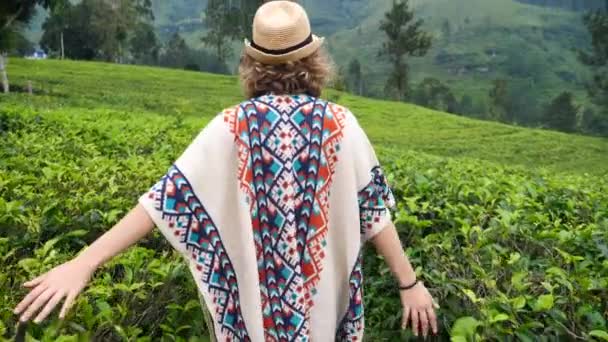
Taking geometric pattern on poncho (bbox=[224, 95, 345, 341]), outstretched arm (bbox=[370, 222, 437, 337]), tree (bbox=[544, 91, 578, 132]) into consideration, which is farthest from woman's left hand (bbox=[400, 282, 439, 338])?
tree (bbox=[544, 91, 578, 132])

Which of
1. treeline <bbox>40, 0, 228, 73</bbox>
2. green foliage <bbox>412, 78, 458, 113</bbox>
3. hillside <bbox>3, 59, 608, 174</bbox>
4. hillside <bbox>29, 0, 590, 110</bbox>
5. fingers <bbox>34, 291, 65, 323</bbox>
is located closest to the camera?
fingers <bbox>34, 291, 65, 323</bbox>

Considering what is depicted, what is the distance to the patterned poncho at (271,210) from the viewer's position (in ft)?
6.76

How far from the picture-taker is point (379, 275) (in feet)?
9.37

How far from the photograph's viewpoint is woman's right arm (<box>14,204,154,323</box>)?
183 centimetres

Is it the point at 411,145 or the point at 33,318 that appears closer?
the point at 33,318

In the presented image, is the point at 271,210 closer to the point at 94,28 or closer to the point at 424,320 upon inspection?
the point at 424,320

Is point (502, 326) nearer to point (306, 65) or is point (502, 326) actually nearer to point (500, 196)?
point (306, 65)

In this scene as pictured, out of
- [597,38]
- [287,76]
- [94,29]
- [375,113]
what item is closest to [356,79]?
[94,29]

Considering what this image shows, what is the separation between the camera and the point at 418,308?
2211 millimetres

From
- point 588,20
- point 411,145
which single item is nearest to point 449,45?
point 588,20

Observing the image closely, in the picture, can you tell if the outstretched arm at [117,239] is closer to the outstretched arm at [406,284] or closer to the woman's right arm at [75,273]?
the woman's right arm at [75,273]

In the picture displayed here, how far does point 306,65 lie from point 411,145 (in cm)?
2048

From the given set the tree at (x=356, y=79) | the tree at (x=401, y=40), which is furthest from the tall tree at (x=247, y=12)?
the tree at (x=356, y=79)

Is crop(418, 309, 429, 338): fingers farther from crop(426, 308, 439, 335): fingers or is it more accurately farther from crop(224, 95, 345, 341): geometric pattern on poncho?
crop(224, 95, 345, 341): geometric pattern on poncho
